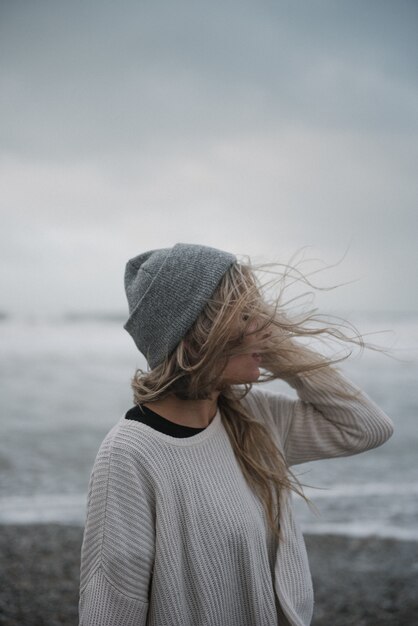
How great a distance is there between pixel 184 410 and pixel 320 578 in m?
3.54

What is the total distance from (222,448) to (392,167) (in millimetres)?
13020

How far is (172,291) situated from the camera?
1455mm

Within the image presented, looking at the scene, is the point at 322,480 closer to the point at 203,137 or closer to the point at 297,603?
the point at 297,603

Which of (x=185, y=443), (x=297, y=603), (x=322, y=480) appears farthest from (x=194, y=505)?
(x=322, y=480)

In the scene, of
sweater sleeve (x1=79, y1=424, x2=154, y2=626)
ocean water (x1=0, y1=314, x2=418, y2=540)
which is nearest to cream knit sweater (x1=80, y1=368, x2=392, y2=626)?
sweater sleeve (x1=79, y1=424, x2=154, y2=626)

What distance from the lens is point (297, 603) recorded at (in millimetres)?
1537

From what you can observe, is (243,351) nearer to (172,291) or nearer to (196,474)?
(172,291)

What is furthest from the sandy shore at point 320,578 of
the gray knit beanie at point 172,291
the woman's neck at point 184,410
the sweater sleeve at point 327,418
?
the gray knit beanie at point 172,291

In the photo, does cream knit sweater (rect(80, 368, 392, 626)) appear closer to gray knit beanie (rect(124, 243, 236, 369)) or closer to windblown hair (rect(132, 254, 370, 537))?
windblown hair (rect(132, 254, 370, 537))

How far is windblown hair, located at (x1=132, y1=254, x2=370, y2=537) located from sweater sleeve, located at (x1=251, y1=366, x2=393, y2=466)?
0.11m

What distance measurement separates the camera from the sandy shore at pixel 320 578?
145 inches

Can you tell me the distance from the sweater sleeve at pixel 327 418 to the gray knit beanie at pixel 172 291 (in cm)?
53

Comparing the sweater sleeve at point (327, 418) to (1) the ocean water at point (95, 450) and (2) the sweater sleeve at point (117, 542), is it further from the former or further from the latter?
(2) the sweater sleeve at point (117, 542)

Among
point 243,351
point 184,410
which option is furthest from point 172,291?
point 184,410
